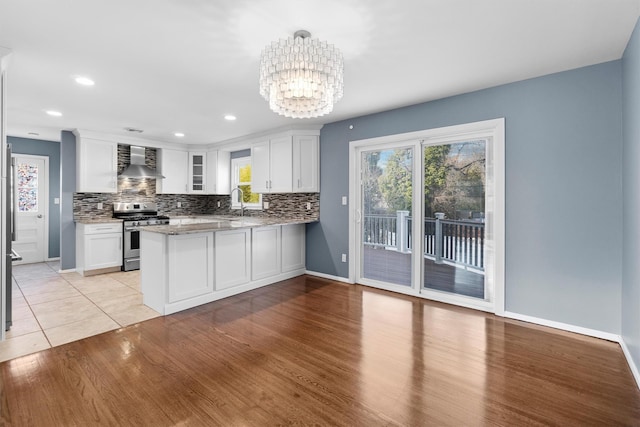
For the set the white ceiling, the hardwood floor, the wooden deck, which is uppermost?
the white ceiling

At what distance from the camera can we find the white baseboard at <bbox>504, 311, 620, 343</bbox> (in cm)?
274

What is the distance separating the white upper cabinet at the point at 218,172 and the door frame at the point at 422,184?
3310mm

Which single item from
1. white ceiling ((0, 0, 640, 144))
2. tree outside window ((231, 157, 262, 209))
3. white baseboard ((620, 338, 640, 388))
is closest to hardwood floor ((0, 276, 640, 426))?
white baseboard ((620, 338, 640, 388))

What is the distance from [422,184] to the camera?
3957 millimetres

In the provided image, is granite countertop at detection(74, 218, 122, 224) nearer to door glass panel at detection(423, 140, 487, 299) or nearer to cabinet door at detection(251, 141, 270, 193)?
cabinet door at detection(251, 141, 270, 193)

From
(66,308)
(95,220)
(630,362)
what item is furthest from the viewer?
(95,220)

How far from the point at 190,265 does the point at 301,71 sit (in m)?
2.58

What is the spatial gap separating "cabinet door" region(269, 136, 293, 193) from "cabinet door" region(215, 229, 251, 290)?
43.4 inches

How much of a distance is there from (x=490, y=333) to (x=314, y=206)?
3.01 meters

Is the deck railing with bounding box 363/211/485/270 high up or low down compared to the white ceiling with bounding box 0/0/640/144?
down

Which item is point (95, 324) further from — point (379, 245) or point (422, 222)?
point (422, 222)

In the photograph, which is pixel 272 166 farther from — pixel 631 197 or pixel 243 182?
pixel 631 197

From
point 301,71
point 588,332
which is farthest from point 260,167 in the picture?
point 588,332

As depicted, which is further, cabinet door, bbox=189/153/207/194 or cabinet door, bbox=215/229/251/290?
cabinet door, bbox=189/153/207/194
